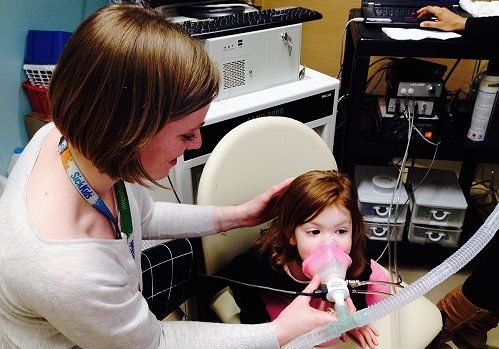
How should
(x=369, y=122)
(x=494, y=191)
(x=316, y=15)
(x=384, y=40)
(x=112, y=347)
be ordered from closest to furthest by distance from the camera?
(x=112, y=347) < (x=384, y=40) < (x=316, y=15) < (x=369, y=122) < (x=494, y=191)

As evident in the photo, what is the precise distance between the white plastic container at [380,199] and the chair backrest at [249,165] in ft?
1.95

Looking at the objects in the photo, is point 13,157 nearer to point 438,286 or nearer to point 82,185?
point 82,185

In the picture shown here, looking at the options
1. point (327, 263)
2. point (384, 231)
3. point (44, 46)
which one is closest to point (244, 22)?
point (44, 46)

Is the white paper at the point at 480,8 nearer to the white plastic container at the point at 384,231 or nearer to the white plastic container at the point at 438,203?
the white plastic container at the point at 438,203

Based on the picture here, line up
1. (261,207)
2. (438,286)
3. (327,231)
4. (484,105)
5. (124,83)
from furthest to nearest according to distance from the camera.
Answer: (438,286)
(484,105)
(261,207)
(327,231)
(124,83)

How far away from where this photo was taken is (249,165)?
1.18 metres

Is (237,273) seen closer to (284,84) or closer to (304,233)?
(304,233)

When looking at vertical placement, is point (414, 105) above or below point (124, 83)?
below

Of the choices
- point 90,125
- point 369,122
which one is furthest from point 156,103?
point 369,122

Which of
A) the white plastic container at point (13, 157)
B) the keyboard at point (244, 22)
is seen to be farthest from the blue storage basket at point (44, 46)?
the keyboard at point (244, 22)

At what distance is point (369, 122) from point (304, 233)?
38.1 inches

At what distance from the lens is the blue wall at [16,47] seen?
5.58ft

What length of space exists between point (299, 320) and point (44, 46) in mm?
1456

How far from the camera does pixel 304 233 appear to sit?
3.43 ft
